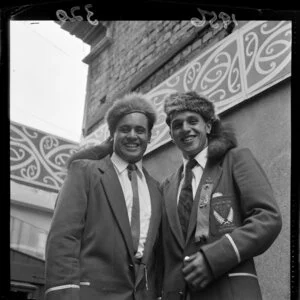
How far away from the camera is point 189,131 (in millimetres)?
3199

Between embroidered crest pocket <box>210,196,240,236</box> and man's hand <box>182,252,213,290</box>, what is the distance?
136 millimetres

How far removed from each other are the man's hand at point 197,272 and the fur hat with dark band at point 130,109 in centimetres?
71

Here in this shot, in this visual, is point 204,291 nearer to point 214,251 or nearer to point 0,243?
point 214,251

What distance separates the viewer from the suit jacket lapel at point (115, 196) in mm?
3066

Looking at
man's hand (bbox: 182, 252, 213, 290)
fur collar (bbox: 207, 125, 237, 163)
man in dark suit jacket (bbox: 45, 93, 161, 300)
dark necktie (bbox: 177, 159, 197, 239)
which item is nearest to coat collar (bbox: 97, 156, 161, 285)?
man in dark suit jacket (bbox: 45, 93, 161, 300)

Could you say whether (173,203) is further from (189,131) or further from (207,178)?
(189,131)

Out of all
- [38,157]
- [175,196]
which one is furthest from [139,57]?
[175,196]

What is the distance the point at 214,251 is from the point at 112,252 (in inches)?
18.9

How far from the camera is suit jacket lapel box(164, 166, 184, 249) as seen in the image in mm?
3064

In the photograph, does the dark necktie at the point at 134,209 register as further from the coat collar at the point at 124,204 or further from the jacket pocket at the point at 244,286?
the jacket pocket at the point at 244,286

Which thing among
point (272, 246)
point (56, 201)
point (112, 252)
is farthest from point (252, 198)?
point (56, 201)

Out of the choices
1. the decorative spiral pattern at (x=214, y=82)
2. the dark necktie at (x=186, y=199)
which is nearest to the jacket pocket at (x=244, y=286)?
the dark necktie at (x=186, y=199)

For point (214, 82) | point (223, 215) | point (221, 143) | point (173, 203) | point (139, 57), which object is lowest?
point (223, 215)

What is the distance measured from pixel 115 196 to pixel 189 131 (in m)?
0.48
